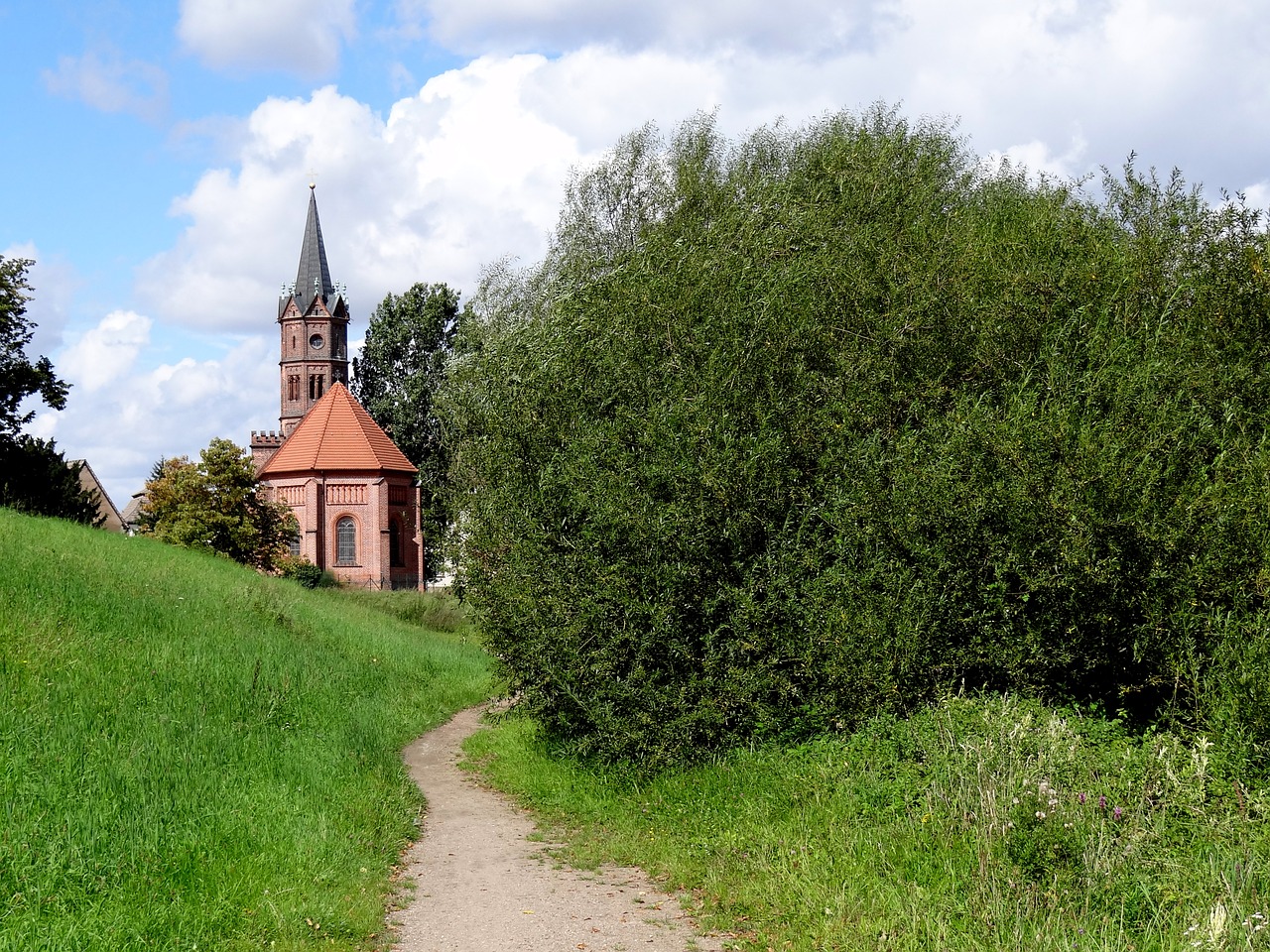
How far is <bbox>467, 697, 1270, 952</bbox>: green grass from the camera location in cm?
633

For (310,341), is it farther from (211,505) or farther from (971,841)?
(971,841)

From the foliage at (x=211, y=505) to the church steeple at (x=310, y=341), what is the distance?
32941 millimetres

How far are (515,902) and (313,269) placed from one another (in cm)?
7635

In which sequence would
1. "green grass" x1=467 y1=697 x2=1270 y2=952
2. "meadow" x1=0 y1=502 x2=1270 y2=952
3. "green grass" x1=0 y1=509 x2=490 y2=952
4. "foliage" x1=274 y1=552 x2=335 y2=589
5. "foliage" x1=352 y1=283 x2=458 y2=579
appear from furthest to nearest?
1. "foliage" x1=352 y1=283 x2=458 y2=579
2. "foliage" x1=274 y1=552 x2=335 y2=589
3. "green grass" x1=0 y1=509 x2=490 y2=952
4. "meadow" x1=0 y1=502 x2=1270 y2=952
5. "green grass" x1=467 y1=697 x2=1270 y2=952

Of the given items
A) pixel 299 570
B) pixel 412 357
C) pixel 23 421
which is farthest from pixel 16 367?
pixel 412 357

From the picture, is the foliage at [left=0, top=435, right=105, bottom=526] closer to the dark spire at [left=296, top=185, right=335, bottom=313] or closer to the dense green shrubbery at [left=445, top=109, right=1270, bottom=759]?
the dense green shrubbery at [left=445, top=109, right=1270, bottom=759]

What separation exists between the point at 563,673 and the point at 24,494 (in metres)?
28.0

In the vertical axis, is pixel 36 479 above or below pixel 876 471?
above

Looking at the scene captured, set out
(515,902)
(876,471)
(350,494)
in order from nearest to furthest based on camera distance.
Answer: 1. (515,902)
2. (876,471)
3. (350,494)

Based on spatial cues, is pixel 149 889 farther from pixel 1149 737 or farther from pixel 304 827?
pixel 1149 737

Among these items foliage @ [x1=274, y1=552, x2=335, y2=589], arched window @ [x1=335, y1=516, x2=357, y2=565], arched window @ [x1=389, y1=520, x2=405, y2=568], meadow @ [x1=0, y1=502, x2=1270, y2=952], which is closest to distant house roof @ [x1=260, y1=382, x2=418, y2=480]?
arched window @ [x1=335, y1=516, x2=357, y2=565]

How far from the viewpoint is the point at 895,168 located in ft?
59.2

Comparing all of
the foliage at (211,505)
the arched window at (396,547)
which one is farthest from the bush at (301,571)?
the arched window at (396,547)

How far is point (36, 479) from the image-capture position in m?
34.0
